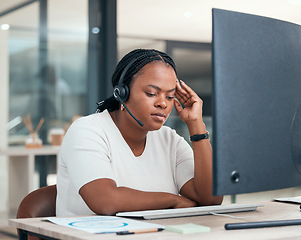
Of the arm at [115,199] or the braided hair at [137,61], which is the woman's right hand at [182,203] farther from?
the braided hair at [137,61]

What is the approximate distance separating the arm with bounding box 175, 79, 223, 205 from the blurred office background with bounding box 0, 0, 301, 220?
93.9 inches

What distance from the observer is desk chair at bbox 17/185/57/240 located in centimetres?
179

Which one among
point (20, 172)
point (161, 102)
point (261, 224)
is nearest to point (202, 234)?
point (261, 224)

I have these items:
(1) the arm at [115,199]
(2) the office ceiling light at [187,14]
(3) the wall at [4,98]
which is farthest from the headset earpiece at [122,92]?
(2) the office ceiling light at [187,14]

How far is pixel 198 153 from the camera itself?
1792 millimetres

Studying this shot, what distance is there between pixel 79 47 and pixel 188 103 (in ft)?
9.21

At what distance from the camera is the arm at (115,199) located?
5.07 ft

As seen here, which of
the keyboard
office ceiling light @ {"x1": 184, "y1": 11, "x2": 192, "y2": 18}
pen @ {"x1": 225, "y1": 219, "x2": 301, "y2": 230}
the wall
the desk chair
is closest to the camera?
pen @ {"x1": 225, "y1": 219, "x2": 301, "y2": 230}

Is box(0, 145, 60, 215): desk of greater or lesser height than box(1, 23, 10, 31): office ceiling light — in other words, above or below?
below

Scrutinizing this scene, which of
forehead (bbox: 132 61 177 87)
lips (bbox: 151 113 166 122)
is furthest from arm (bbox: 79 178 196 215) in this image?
forehead (bbox: 132 61 177 87)

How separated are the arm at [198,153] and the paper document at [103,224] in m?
0.48

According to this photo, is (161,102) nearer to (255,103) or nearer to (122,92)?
(122,92)

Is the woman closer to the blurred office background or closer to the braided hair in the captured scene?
the braided hair

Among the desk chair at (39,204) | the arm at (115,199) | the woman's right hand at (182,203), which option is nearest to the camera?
the arm at (115,199)
